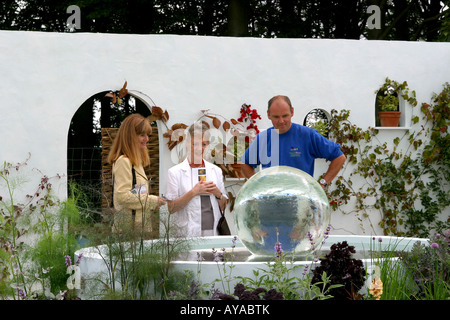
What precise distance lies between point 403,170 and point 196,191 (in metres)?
4.39

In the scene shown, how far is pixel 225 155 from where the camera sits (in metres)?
8.12

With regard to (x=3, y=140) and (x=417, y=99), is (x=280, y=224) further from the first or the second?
(x=417, y=99)

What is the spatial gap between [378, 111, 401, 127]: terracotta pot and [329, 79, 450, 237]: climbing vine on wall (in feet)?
0.70

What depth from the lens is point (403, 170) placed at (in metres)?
8.73

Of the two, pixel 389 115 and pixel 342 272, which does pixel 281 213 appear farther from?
pixel 389 115

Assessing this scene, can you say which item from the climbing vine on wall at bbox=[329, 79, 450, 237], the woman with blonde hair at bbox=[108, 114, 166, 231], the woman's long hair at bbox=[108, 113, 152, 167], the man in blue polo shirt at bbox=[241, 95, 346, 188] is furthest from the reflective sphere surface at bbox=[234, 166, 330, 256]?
the climbing vine on wall at bbox=[329, 79, 450, 237]

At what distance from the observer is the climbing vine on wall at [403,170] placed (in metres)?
8.59

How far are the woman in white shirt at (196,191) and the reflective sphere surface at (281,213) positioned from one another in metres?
1.47

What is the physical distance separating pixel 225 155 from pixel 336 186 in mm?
1641

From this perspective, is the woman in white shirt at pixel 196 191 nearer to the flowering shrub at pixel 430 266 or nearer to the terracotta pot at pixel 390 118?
the flowering shrub at pixel 430 266

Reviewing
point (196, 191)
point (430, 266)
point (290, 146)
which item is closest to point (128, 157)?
point (196, 191)

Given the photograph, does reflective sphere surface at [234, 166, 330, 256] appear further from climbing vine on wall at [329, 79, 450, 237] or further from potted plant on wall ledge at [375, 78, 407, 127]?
potted plant on wall ledge at [375, 78, 407, 127]
